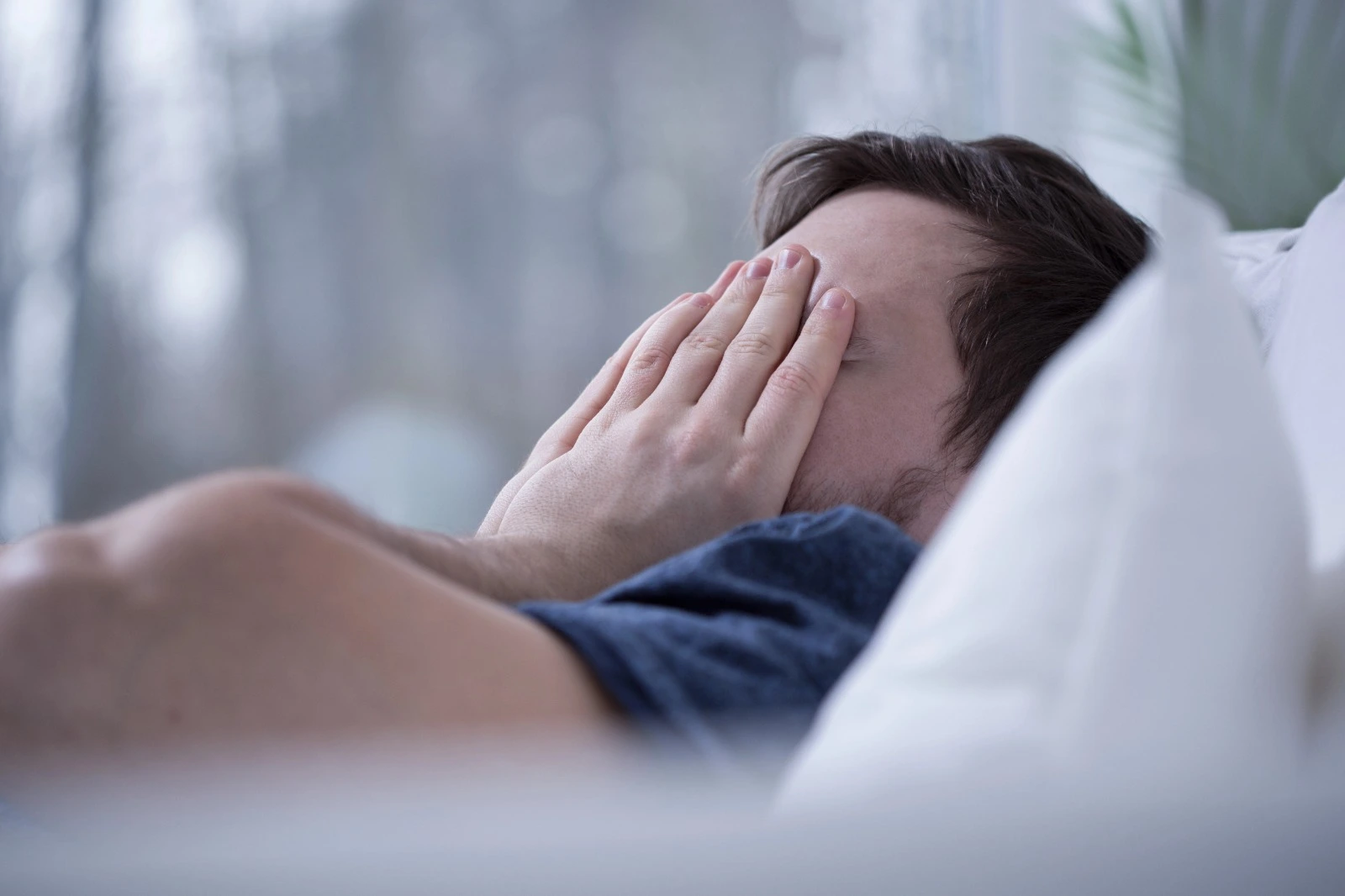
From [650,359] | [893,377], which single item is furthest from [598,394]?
[893,377]

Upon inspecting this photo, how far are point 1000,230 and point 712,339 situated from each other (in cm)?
30

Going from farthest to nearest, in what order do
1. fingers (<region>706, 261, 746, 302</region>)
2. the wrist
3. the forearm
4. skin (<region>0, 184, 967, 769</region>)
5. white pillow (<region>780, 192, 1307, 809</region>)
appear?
1. fingers (<region>706, 261, 746, 302</region>)
2. the wrist
3. the forearm
4. skin (<region>0, 184, 967, 769</region>)
5. white pillow (<region>780, 192, 1307, 809</region>)

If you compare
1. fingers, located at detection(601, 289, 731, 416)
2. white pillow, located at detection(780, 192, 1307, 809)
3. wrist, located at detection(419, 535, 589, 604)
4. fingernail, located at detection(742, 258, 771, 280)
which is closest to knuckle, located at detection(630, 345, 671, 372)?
fingers, located at detection(601, 289, 731, 416)

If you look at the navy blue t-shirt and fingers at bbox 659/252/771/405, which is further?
fingers at bbox 659/252/771/405

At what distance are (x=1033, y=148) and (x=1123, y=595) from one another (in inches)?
35.8

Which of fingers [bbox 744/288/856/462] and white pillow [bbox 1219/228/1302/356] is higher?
fingers [bbox 744/288/856/462]

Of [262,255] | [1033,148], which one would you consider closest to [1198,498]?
[1033,148]

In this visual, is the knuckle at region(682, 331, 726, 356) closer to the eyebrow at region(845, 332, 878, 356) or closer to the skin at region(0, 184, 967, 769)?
the eyebrow at region(845, 332, 878, 356)

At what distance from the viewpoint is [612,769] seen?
424 millimetres

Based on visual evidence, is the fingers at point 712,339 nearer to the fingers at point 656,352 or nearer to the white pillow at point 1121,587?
the fingers at point 656,352

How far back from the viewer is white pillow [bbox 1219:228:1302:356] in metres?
0.93

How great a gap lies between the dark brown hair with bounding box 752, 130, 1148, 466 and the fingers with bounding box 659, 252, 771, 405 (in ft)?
0.61

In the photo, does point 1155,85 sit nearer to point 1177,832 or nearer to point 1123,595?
point 1123,595

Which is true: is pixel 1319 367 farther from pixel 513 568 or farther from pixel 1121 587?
pixel 513 568
